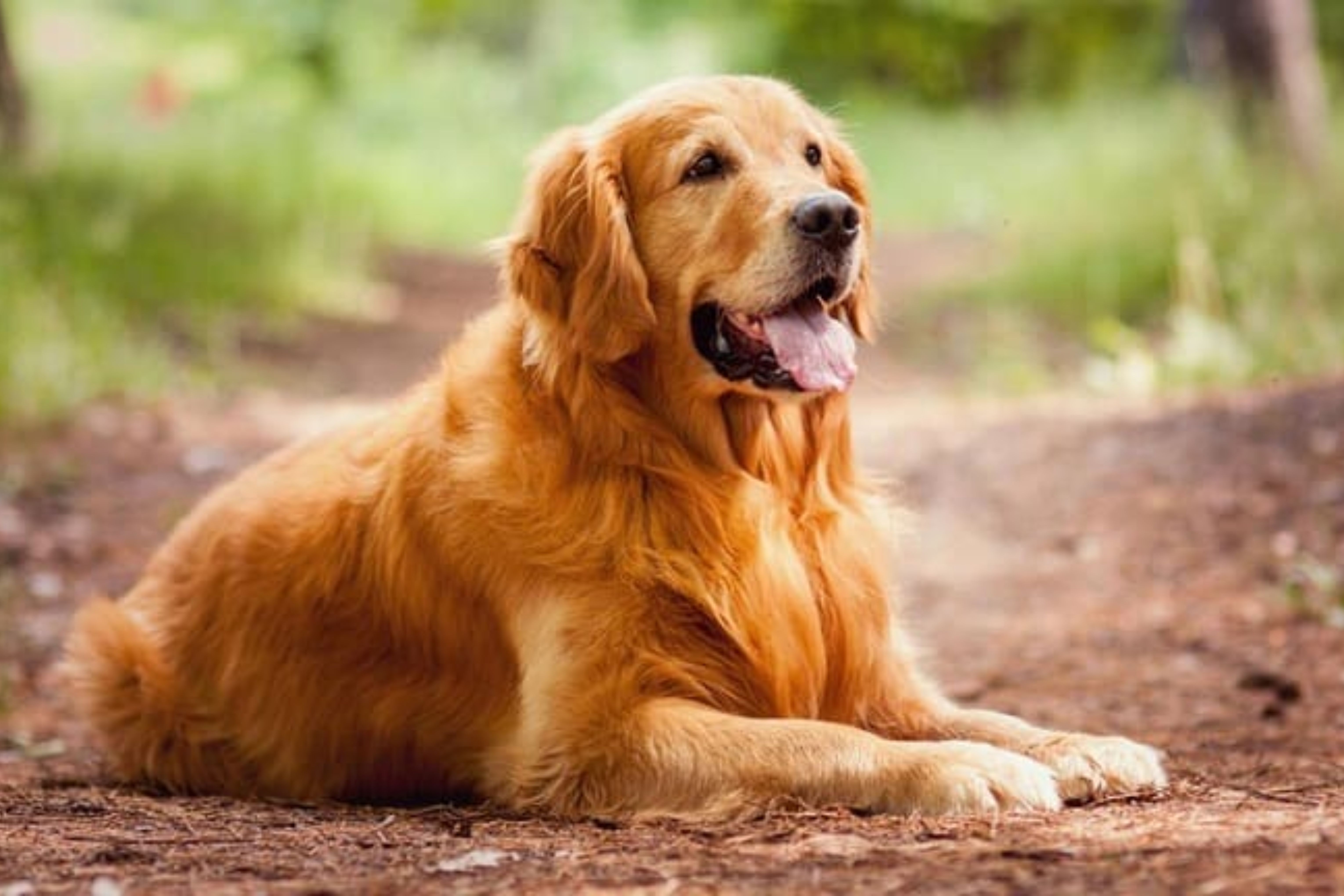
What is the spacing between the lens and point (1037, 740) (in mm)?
3721

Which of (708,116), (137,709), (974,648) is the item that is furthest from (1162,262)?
(137,709)

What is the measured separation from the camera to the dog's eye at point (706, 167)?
12.8 feet

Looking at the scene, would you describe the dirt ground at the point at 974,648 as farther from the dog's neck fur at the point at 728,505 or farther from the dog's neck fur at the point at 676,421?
the dog's neck fur at the point at 676,421

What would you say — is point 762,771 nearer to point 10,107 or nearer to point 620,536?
point 620,536

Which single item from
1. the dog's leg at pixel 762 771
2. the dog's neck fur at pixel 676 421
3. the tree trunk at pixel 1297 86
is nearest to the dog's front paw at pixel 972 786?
the dog's leg at pixel 762 771

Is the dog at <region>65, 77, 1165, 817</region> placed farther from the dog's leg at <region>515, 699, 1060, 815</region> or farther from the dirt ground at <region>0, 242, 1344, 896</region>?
the dirt ground at <region>0, 242, 1344, 896</region>

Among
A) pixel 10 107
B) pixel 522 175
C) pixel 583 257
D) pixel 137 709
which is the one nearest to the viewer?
pixel 583 257

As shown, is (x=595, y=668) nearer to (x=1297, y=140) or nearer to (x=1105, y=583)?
(x=1105, y=583)

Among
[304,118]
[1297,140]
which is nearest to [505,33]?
[304,118]

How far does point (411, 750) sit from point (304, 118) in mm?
15364

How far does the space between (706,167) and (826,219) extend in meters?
0.34

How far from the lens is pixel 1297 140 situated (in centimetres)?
1070

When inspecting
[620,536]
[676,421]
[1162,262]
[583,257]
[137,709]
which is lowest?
[137,709]

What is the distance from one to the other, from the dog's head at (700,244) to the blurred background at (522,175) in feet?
2.25
